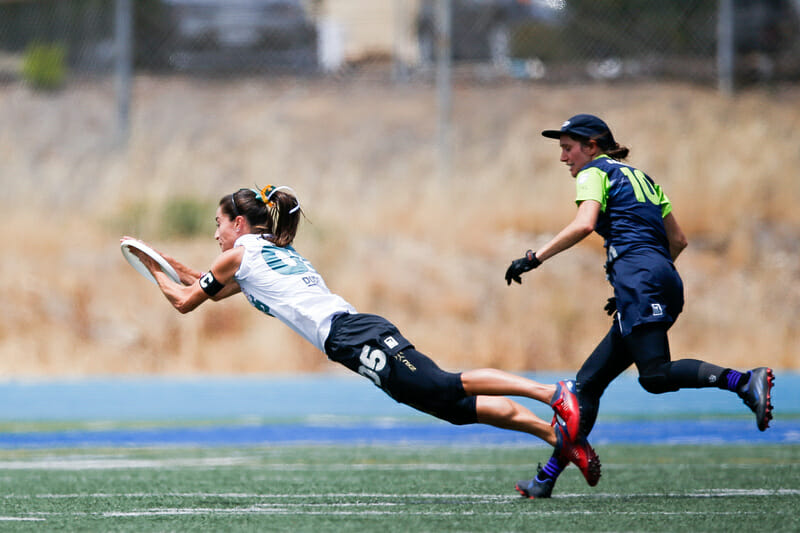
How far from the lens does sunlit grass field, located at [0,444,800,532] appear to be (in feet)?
18.5

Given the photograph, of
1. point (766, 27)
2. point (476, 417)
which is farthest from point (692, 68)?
point (476, 417)

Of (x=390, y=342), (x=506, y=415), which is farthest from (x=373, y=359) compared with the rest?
(x=506, y=415)

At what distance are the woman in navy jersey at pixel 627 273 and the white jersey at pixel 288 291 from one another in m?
0.96

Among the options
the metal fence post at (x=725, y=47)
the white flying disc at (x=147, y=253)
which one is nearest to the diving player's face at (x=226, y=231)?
the white flying disc at (x=147, y=253)

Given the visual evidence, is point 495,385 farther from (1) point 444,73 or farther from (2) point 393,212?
(2) point 393,212

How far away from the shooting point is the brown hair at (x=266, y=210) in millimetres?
6625

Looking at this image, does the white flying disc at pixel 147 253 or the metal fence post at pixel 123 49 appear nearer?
the white flying disc at pixel 147 253

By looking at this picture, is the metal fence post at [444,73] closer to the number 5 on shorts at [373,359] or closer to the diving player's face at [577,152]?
the diving player's face at [577,152]

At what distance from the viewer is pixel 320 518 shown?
5801 millimetres

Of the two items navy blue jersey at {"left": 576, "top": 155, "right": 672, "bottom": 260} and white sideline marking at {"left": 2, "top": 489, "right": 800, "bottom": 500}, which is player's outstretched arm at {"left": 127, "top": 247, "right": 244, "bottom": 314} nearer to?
white sideline marking at {"left": 2, "top": 489, "right": 800, "bottom": 500}

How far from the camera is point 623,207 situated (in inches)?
261

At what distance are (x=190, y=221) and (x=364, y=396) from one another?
6.23 meters

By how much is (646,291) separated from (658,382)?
0.47 meters

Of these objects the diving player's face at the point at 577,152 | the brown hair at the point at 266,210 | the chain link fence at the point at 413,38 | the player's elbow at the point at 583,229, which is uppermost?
the chain link fence at the point at 413,38
